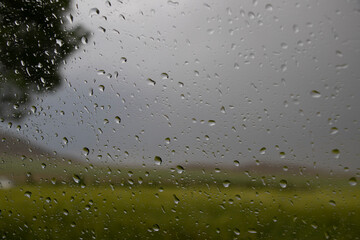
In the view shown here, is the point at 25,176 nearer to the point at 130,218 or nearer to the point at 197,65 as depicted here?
the point at 130,218

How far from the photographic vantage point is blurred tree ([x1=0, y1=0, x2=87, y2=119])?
1.12 meters

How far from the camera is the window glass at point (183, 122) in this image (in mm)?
843

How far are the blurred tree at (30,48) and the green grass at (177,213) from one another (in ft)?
1.18

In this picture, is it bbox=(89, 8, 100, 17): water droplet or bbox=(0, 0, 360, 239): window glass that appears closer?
bbox=(0, 0, 360, 239): window glass

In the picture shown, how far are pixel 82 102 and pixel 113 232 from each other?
17.6 inches

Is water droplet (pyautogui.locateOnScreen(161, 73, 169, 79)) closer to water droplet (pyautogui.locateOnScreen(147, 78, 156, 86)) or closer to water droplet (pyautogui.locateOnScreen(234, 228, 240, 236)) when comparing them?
water droplet (pyautogui.locateOnScreen(147, 78, 156, 86))

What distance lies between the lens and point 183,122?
964 mm

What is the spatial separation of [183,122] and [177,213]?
0.92 ft

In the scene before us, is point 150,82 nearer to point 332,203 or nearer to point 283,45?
point 283,45

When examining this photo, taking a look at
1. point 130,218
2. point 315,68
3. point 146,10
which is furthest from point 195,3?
point 130,218

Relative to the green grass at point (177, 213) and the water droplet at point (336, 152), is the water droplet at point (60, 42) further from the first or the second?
the water droplet at point (336, 152)

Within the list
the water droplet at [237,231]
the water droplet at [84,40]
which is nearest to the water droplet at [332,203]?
the water droplet at [237,231]

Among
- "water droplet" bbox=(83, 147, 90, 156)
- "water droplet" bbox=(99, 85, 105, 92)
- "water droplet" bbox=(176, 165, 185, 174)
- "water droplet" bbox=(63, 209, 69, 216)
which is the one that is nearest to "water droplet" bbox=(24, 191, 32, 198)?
"water droplet" bbox=(63, 209, 69, 216)

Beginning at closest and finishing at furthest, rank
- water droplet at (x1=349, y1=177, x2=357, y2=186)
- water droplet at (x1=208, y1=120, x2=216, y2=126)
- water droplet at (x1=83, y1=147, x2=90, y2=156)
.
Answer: water droplet at (x1=349, y1=177, x2=357, y2=186)
water droplet at (x1=208, y1=120, x2=216, y2=126)
water droplet at (x1=83, y1=147, x2=90, y2=156)
